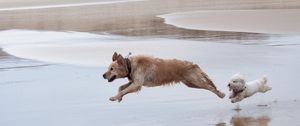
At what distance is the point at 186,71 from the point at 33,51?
8627mm

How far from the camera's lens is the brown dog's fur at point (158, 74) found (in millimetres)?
9125

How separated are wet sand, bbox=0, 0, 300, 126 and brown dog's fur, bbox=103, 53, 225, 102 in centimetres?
23

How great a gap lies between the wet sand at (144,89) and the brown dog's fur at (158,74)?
0.74ft

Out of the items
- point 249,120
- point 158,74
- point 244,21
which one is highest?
point 158,74

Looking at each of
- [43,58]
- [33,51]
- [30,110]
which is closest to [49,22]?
[33,51]

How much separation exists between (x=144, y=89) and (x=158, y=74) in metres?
1.15

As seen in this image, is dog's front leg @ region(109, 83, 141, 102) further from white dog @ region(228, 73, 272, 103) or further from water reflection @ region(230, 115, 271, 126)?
water reflection @ region(230, 115, 271, 126)

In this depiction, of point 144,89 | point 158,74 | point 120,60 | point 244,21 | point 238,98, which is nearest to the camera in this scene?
point 238,98

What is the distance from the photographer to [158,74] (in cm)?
920

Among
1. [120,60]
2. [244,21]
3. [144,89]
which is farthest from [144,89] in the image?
[244,21]

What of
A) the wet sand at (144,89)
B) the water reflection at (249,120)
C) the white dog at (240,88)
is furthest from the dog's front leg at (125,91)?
the water reflection at (249,120)

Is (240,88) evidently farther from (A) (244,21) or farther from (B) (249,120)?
(A) (244,21)

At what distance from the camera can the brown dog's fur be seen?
9.12m

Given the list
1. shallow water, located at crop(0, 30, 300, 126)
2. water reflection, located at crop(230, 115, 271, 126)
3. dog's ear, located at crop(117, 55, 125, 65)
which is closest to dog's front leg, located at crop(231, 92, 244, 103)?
shallow water, located at crop(0, 30, 300, 126)
